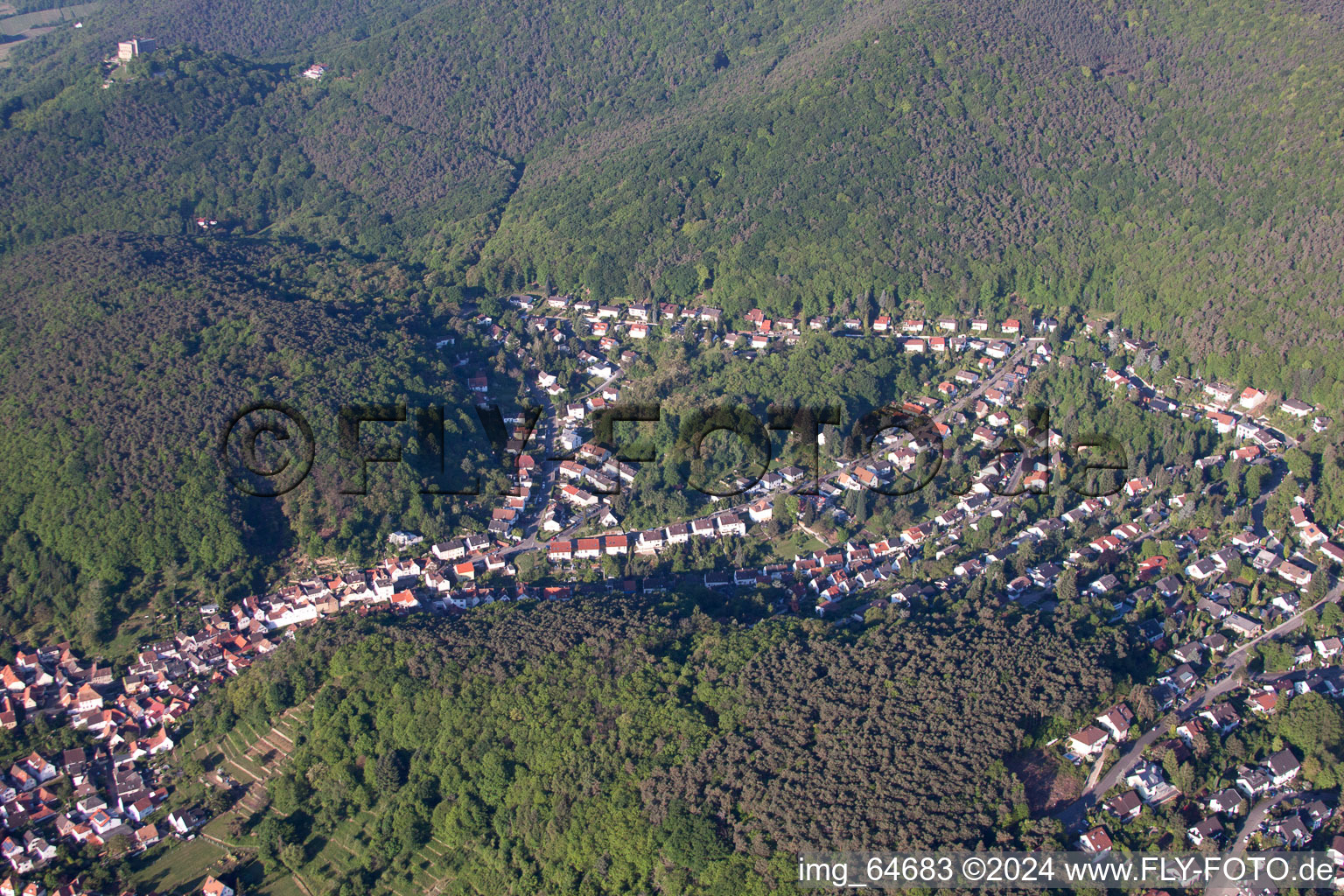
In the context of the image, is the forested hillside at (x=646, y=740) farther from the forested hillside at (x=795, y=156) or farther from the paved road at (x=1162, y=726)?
the forested hillside at (x=795, y=156)

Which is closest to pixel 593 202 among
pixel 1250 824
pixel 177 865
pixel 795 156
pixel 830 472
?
pixel 795 156

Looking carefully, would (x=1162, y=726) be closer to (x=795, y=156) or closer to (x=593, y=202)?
(x=795, y=156)

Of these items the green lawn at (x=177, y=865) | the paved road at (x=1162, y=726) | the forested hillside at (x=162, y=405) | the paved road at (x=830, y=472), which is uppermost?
the forested hillside at (x=162, y=405)

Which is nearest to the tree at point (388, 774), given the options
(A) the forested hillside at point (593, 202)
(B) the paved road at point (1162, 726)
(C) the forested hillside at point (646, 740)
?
(C) the forested hillside at point (646, 740)

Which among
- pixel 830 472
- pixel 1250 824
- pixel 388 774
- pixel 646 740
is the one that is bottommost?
pixel 1250 824

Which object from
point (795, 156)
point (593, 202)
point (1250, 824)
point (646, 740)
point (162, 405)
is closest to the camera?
point (1250, 824)

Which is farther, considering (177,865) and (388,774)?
(388,774)

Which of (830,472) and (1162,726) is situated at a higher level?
(830,472)

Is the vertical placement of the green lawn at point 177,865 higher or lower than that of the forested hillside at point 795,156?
lower

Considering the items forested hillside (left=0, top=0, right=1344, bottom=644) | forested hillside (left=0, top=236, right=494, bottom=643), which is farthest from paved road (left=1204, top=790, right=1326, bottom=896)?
forested hillside (left=0, top=236, right=494, bottom=643)
